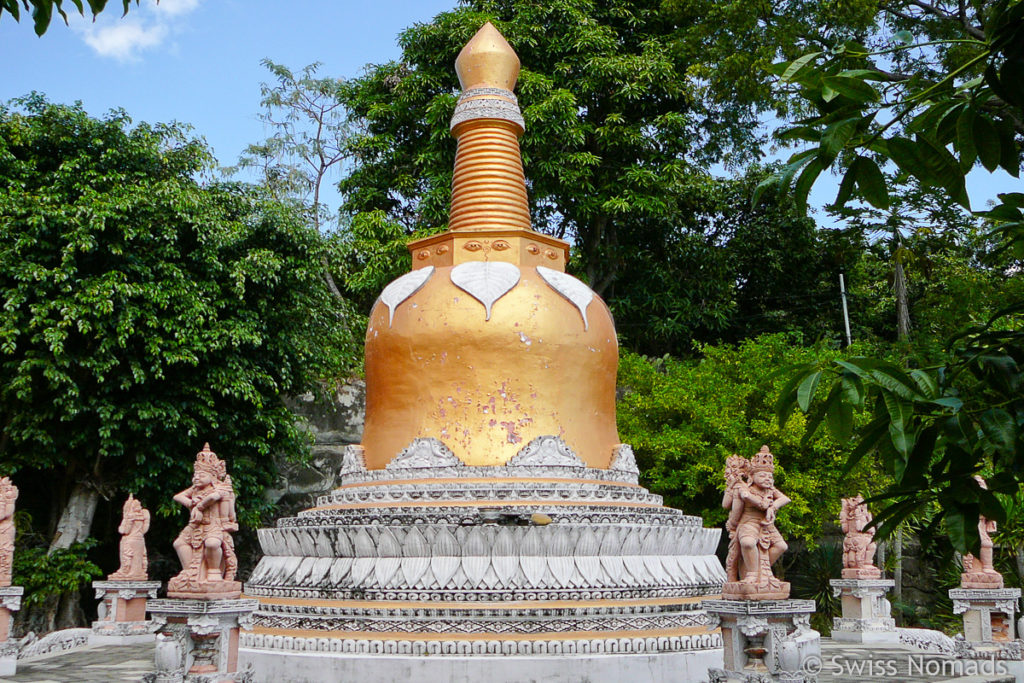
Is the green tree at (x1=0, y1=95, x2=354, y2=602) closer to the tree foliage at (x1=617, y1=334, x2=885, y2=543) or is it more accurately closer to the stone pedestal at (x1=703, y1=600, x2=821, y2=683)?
the tree foliage at (x1=617, y1=334, x2=885, y2=543)

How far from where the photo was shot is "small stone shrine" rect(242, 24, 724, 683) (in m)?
10.4

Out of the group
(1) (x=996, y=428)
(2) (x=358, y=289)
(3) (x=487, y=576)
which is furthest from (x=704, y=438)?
(1) (x=996, y=428)

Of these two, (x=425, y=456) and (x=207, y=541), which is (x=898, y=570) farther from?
(x=207, y=541)

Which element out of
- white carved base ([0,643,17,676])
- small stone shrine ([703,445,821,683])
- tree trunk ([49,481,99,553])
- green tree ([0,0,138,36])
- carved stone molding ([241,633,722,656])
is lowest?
white carved base ([0,643,17,676])

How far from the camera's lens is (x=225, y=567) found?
11391mm

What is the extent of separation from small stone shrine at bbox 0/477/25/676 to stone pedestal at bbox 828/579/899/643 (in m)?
13.0

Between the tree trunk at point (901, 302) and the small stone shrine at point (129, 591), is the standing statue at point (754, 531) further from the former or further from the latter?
the tree trunk at point (901, 302)

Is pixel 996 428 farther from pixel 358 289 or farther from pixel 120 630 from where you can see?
pixel 358 289

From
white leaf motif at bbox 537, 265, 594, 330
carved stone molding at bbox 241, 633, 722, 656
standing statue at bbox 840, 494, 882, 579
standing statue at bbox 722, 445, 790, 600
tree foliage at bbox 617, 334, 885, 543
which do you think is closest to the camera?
standing statue at bbox 722, 445, 790, 600

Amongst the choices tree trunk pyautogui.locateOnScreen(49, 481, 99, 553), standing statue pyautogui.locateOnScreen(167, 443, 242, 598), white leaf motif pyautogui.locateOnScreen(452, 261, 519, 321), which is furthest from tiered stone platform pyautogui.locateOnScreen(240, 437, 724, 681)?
tree trunk pyautogui.locateOnScreen(49, 481, 99, 553)

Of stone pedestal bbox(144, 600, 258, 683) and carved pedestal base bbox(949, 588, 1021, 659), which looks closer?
stone pedestal bbox(144, 600, 258, 683)

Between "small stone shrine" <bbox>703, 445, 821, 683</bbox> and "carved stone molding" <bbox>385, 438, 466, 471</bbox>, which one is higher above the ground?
"carved stone molding" <bbox>385, 438, 466, 471</bbox>

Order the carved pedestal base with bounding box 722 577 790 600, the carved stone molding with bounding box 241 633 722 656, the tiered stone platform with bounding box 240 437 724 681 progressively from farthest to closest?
the tiered stone platform with bounding box 240 437 724 681, the carved stone molding with bounding box 241 633 722 656, the carved pedestal base with bounding box 722 577 790 600

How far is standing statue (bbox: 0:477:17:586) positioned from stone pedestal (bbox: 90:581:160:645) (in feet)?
10.1
